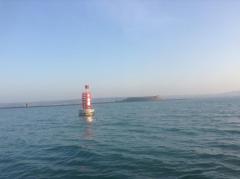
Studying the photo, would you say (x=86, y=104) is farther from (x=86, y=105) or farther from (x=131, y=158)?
(x=131, y=158)

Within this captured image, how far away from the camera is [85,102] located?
64.6 meters

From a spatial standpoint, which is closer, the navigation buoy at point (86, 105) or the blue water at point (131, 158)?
the blue water at point (131, 158)

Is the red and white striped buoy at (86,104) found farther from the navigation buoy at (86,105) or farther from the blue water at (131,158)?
the blue water at (131,158)

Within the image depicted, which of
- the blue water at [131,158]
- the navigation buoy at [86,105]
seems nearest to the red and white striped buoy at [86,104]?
the navigation buoy at [86,105]

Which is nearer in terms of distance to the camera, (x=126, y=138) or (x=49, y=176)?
(x=49, y=176)

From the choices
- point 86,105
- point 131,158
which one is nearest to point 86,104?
point 86,105

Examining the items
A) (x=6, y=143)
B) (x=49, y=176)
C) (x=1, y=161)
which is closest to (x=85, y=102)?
(x=6, y=143)

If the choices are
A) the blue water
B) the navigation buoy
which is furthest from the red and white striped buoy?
the blue water

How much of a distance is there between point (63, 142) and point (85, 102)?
36960 millimetres

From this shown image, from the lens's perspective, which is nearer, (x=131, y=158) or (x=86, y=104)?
(x=131, y=158)

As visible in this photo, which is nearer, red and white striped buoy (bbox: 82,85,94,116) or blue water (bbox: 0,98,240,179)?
blue water (bbox: 0,98,240,179)

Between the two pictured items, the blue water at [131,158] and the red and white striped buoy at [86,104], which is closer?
the blue water at [131,158]

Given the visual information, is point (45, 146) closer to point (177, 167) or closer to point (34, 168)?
point (34, 168)

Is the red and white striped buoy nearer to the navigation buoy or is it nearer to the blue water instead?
the navigation buoy
